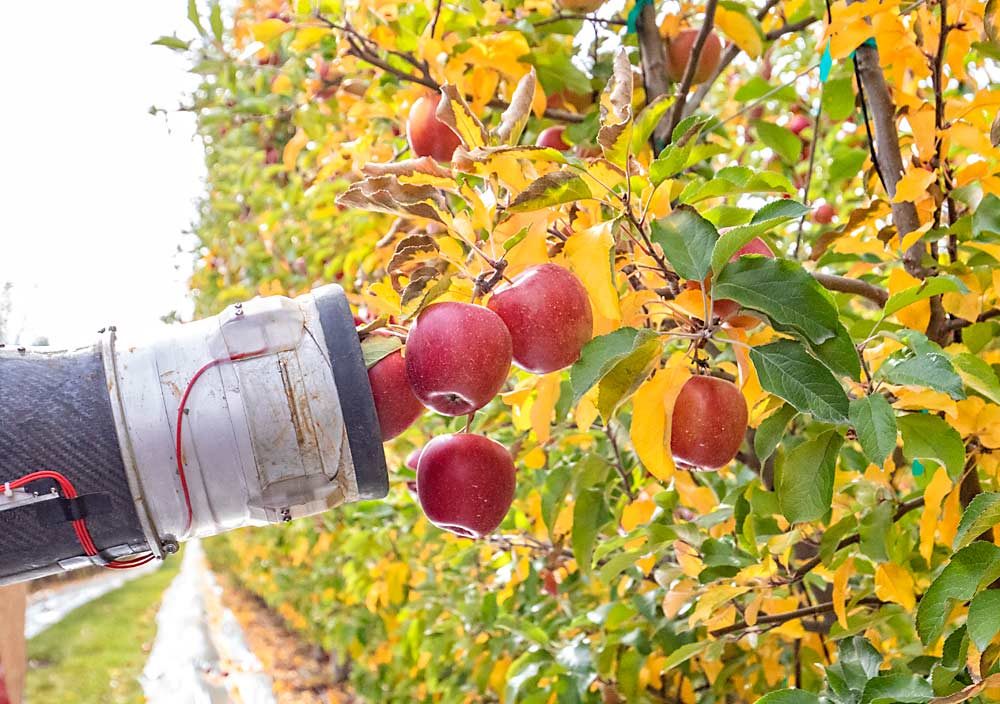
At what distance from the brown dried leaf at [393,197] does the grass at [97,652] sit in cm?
663

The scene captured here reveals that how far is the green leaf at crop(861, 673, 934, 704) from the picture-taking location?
1.96 ft

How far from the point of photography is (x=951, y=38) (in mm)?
937

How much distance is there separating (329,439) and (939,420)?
19.8 inches

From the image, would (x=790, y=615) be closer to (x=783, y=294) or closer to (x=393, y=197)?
(x=783, y=294)

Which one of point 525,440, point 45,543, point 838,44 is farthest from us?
point 525,440

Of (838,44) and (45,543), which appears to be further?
(838,44)

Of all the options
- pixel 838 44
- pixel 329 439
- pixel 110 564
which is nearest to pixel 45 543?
pixel 110 564

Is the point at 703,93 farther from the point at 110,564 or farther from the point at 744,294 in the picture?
the point at 110,564

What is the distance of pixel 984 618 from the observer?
22.0 inches

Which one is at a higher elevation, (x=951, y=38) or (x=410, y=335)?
(x=951, y=38)

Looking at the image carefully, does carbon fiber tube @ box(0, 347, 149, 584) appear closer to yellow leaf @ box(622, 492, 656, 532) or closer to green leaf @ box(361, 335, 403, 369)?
green leaf @ box(361, 335, 403, 369)

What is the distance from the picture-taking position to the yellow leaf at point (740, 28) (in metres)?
1.10

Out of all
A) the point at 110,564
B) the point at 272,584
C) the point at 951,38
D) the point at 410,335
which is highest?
the point at 951,38

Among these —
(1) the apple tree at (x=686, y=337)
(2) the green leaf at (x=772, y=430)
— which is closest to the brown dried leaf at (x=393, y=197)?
(1) the apple tree at (x=686, y=337)
